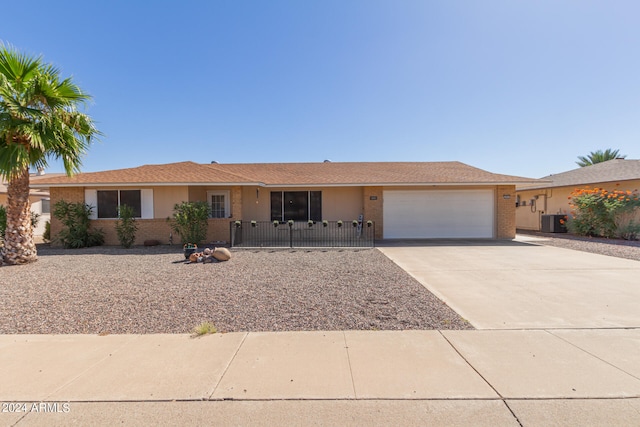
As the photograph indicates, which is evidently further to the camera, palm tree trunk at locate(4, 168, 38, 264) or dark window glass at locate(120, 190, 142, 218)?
dark window glass at locate(120, 190, 142, 218)

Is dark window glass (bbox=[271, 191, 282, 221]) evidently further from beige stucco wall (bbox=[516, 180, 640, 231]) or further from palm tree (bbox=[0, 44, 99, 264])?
beige stucco wall (bbox=[516, 180, 640, 231])

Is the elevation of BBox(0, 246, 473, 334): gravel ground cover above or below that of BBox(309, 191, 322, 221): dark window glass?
below

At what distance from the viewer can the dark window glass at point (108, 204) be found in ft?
41.0

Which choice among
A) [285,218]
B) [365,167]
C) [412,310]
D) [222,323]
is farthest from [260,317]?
[365,167]

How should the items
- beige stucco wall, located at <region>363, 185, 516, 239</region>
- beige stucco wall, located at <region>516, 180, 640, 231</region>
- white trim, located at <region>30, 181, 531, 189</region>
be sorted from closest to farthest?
white trim, located at <region>30, 181, 531, 189</region> → beige stucco wall, located at <region>363, 185, 516, 239</region> → beige stucco wall, located at <region>516, 180, 640, 231</region>

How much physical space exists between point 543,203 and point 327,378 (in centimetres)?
2124

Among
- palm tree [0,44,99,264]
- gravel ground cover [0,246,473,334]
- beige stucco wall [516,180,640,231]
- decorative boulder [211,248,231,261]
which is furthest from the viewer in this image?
beige stucco wall [516,180,640,231]

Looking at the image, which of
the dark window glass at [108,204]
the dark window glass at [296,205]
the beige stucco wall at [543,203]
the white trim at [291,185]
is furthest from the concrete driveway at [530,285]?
the dark window glass at [108,204]

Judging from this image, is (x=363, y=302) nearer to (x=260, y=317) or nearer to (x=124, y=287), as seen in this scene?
(x=260, y=317)

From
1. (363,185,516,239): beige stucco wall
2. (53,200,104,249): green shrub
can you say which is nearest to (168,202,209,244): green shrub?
(53,200,104,249): green shrub

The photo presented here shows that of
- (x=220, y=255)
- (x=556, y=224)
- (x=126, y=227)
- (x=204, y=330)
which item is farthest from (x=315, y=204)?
(x=556, y=224)

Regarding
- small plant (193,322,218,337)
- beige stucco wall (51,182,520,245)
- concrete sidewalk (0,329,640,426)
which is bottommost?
concrete sidewalk (0,329,640,426)

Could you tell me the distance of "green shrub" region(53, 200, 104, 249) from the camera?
11.8 meters

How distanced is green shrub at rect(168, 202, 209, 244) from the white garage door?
806 centimetres
